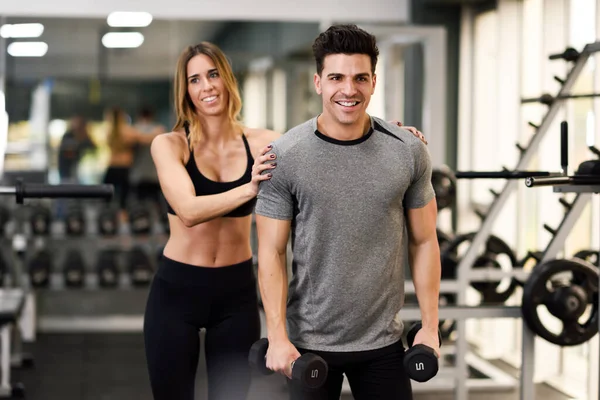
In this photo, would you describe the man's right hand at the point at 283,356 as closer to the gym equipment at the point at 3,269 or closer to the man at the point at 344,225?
the man at the point at 344,225

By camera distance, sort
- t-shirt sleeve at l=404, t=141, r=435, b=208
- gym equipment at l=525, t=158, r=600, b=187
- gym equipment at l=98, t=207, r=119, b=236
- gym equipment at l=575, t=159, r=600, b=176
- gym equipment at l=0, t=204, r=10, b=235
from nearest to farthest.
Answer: t-shirt sleeve at l=404, t=141, r=435, b=208
gym equipment at l=525, t=158, r=600, b=187
gym equipment at l=575, t=159, r=600, b=176
gym equipment at l=0, t=204, r=10, b=235
gym equipment at l=98, t=207, r=119, b=236

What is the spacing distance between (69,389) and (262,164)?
3.34 m

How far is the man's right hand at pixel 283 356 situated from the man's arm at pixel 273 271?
15 mm

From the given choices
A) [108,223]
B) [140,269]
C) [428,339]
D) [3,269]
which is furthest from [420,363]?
[108,223]

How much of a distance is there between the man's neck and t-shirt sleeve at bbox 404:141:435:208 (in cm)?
13

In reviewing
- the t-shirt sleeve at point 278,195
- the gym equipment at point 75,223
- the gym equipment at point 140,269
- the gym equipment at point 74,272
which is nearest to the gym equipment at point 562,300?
the t-shirt sleeve at point 278,195

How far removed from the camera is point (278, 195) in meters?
1.80

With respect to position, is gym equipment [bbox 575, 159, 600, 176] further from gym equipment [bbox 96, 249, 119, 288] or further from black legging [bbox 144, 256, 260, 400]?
gym equipment [bbox 96, 249, 119, 288]

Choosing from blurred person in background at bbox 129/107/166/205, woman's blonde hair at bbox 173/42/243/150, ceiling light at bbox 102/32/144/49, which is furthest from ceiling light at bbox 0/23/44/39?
woman's blonde hair at bbox 173/42/243/150

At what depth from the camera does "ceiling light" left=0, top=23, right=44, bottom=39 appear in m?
6.28

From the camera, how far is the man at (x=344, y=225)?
1768 millimetres

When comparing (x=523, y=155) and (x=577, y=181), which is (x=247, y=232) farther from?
(x=523, y=155)

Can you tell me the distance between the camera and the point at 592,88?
A: 456 centimetres

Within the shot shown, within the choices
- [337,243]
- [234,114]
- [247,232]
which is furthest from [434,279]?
[234,114]
